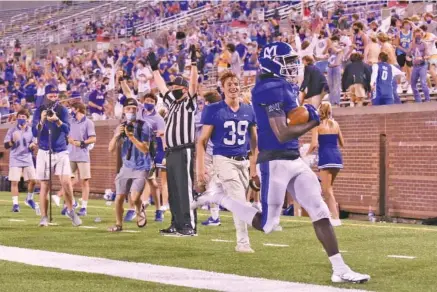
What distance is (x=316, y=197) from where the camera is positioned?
794 centimetres

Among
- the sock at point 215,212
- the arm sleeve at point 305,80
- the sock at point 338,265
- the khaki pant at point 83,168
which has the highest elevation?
the arm sleeve at point 305,80

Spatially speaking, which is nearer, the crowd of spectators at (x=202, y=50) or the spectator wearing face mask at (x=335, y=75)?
the spectator wearing face mask at (x=335, y=75)

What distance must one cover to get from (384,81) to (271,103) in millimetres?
9407

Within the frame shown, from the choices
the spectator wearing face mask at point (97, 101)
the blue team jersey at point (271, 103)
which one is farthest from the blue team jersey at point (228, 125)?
the spectator wearing face mask at point (97, 101)

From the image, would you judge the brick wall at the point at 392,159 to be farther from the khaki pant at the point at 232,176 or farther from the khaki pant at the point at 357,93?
the khaki pant at the point at 232,176

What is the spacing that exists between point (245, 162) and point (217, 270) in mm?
2197

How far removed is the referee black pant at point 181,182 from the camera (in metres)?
12.7

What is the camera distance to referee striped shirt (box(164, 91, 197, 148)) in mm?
12531

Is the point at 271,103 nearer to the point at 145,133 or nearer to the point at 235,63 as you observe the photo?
the point at 145,133

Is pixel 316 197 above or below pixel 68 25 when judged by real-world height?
below

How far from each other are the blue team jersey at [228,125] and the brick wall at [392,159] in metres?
6.07

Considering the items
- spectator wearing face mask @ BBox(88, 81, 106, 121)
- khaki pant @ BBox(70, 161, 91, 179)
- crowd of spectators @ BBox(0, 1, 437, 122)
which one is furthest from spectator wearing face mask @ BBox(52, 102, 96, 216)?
spectator wearing face mask @ BBox(88, 81, 106, 121)

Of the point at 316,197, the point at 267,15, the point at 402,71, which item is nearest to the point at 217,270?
the point at 316,197

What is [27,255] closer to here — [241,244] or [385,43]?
[241,244]
